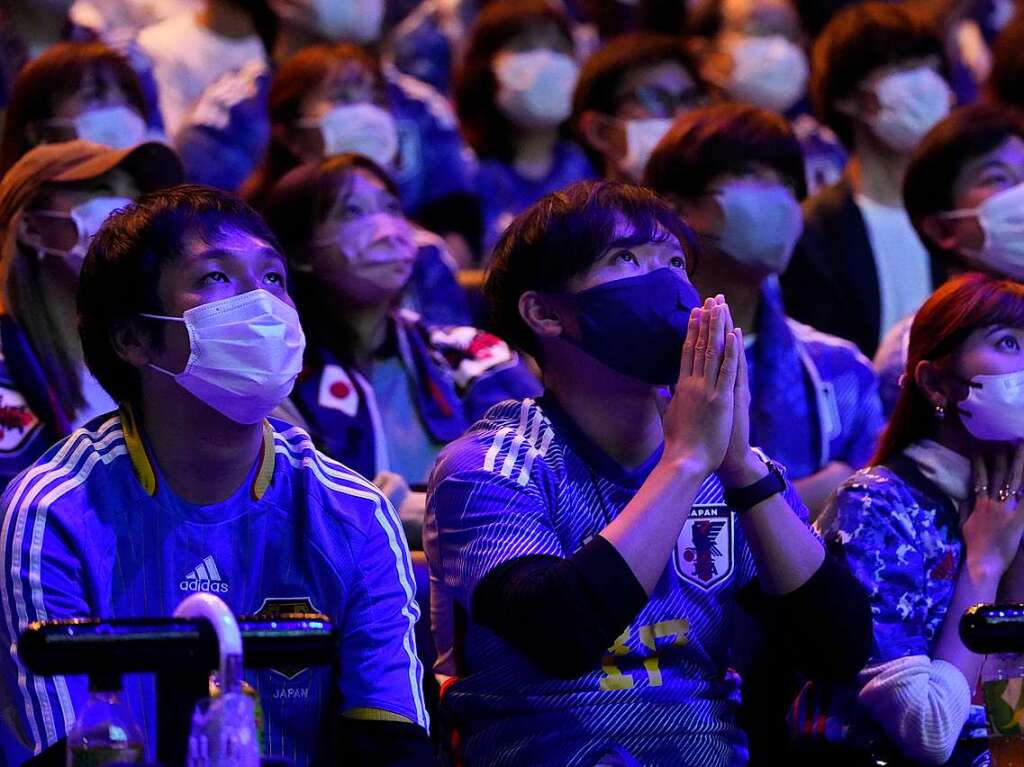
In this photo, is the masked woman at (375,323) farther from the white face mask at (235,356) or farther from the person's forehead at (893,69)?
the person's forehead at (893,69)

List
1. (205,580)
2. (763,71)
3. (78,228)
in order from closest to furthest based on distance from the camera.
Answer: (205,580), (78,228), (763,71)

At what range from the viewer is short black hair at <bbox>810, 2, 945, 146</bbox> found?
18.5 feet

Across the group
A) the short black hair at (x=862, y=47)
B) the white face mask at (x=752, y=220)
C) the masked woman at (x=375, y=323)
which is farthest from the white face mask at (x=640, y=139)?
the masked woman at (x=375, y=323)

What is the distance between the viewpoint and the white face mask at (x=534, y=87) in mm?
5957

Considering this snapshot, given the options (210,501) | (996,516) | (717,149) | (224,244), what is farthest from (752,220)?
(210,501)

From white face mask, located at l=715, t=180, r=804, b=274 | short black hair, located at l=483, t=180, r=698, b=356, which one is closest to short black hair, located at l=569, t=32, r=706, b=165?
white face mask, located at l=715, t=180, r=804, b=274

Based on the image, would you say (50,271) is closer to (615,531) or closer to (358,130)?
(358,130)

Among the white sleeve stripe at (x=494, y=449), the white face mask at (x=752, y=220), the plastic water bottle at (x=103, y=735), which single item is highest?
the plastic water bottle at (x=103, y=735)

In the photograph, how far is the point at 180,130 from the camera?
18.1 feet

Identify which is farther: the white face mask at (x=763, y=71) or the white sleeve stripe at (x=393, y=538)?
the white face mask at (x=763, y=71)

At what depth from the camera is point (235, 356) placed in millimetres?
2729

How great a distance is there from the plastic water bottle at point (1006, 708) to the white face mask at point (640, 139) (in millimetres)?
3283

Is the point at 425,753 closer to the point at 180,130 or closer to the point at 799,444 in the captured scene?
the point at 799,444

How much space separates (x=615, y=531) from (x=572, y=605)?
0.44 ft
